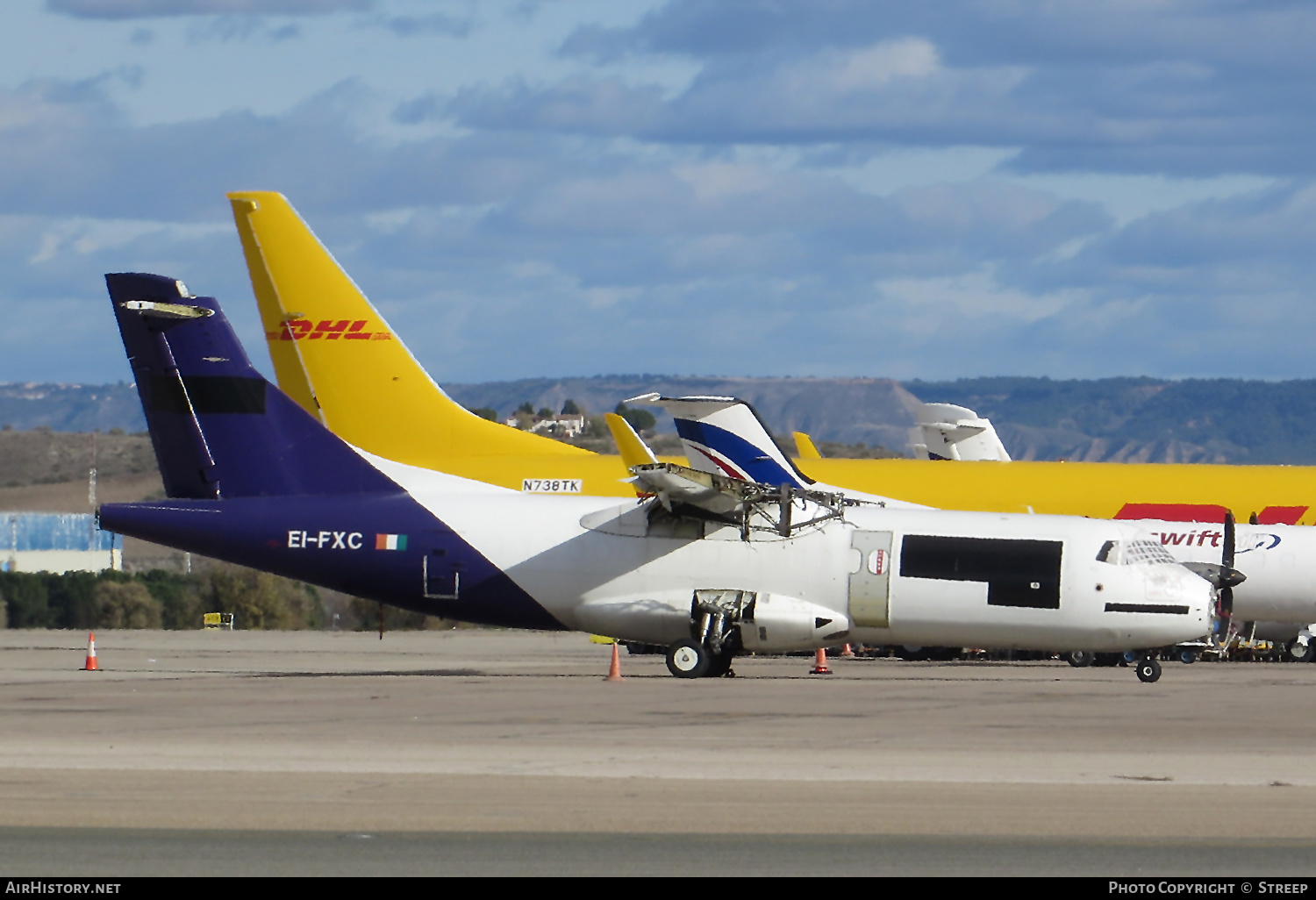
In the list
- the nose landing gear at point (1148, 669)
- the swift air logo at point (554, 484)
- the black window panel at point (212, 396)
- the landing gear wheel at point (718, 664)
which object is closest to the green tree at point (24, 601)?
the swift air logo at point (554, 484)

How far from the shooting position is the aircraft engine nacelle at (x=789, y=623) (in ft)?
104

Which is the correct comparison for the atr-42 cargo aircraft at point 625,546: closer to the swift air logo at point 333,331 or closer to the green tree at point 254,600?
the swift air logo at point 333,331

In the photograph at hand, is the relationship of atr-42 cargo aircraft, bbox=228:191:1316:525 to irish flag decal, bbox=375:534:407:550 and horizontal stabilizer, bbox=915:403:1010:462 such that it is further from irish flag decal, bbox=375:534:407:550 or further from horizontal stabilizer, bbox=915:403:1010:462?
horizontal stabilizer, bbox=915:403:1010:462

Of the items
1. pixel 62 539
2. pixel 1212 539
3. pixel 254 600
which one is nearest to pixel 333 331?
pixel 1212 539

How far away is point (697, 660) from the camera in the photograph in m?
32.2

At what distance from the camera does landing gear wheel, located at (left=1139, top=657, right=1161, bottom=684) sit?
32.9m

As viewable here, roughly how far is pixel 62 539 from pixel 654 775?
313ft

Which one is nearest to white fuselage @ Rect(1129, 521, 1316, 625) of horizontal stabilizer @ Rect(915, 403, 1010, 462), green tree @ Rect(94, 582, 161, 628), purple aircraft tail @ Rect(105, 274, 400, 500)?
purple aircraft tail @ Rect(105, 274, 400, 500)

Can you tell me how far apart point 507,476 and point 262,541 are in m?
8.54

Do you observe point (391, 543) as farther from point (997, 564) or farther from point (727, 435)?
point (997, 564)

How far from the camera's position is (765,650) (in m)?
32.3

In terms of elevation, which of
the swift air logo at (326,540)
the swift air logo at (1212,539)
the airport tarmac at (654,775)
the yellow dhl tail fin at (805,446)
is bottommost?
the airport tarmac at (654,775)

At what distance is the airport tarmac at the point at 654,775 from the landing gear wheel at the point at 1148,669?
0.40m

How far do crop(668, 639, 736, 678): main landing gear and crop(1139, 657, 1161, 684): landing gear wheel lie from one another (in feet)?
24.6
